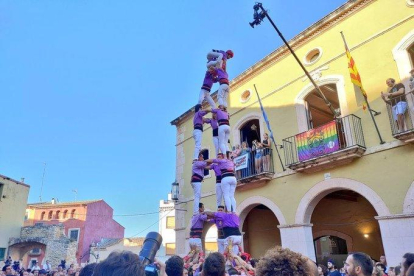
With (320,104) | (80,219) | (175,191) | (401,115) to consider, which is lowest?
(175,191)

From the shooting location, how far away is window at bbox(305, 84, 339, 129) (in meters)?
11.5

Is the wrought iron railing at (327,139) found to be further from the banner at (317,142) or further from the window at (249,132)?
the window at (249,132)

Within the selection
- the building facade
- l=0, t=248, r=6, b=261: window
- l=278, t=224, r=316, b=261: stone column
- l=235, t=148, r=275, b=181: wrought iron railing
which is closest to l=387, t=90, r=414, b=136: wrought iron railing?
l=278, t=224, r=316, b=261: stone column

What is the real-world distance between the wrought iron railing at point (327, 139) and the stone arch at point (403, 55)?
1.63 metres

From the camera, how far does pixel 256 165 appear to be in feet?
38.9

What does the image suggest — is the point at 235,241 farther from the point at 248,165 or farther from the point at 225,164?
the point at 248,165

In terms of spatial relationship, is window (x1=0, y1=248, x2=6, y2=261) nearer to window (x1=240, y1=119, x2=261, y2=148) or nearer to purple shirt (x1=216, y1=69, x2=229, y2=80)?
window (x1=240, y1=119, x2=261, y2=148)

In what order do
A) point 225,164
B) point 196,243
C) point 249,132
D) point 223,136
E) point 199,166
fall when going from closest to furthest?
point 196,243 < point 225,164 < point 199,166 < point 223,136 < point 249,132

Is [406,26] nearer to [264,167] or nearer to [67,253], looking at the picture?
[264,167]

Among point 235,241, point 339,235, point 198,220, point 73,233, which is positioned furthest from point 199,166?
point 73,233

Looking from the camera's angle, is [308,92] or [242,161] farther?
[242,161]

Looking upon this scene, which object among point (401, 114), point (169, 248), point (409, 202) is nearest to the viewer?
point (409, 202)

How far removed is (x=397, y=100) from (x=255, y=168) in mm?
4983

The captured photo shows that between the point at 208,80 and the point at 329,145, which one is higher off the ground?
the point at 208,80
